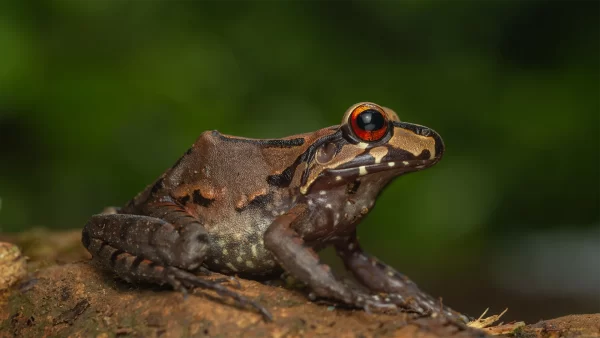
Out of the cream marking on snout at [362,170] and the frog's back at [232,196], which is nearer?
the cream marking on snout at [362,170]

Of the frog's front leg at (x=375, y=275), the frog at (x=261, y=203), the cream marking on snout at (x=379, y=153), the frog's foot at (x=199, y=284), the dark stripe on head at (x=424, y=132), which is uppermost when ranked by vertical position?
the dark stripe on head at (x=424, y=132)

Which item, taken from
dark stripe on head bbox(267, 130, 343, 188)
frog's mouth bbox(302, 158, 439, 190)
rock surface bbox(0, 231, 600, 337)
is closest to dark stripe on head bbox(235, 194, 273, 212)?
dark stripe on head bbox(267, 130, 343, 188)

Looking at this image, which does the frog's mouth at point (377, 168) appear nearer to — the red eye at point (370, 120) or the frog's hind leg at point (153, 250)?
the red eye at point (370, 120)

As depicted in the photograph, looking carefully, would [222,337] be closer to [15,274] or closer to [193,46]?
[15,274]

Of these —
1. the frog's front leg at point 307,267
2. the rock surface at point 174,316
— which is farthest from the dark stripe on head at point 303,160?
the rock surface at point 174,316

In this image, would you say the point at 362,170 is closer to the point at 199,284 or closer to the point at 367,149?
the point at 367,149

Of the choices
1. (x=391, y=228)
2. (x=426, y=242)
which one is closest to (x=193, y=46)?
(x=391, y=228)
